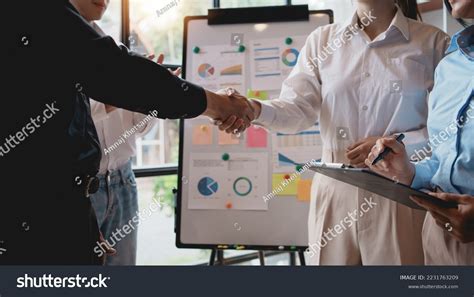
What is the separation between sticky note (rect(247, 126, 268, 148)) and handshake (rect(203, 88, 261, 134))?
0.51 metres

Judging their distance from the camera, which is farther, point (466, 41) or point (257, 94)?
point (257, 94)

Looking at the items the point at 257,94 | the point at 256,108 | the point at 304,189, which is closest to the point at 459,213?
the point at 256,108

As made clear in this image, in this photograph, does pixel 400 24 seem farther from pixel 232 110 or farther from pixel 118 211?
pixel 118 211

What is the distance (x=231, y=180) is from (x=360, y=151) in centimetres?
90

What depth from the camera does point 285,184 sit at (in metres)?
2.09

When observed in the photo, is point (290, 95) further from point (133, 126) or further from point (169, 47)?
point (169, 47)

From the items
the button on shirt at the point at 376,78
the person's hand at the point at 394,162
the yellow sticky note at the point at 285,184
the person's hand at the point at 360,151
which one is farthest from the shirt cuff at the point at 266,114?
the yellow sticky note at the point at 285,184

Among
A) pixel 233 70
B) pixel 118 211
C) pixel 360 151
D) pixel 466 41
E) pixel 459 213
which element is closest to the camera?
pixel 459 213

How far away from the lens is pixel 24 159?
99cm

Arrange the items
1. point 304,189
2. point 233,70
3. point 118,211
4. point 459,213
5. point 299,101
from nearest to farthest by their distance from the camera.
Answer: point 459,213, point 299,101, point 118,211, point 304,189, point 233,70

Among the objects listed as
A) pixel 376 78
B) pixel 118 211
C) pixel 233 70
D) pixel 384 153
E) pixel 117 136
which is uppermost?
pixel 233 70

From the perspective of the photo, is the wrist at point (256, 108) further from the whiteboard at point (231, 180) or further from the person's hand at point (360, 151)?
the whiteboard at point (231, 180)
